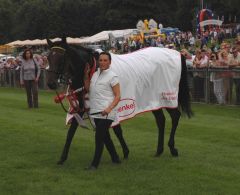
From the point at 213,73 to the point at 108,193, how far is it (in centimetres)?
1052

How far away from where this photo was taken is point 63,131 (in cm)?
1173

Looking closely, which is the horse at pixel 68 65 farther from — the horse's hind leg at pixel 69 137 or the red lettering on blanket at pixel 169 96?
the red lettering on blanket at pixel 169 96

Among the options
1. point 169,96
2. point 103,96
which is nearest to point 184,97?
point 169,96

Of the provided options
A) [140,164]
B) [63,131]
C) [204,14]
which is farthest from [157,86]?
[204,14]

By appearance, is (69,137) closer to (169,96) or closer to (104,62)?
(104,62)

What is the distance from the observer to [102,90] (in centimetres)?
753

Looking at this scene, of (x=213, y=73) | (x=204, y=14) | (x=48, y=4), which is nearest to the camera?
A: (x=213, y=73)

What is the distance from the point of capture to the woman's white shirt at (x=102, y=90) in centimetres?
752

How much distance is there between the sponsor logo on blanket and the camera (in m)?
7.93

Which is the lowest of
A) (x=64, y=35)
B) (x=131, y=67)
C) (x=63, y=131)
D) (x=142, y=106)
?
(x=63, y=131)

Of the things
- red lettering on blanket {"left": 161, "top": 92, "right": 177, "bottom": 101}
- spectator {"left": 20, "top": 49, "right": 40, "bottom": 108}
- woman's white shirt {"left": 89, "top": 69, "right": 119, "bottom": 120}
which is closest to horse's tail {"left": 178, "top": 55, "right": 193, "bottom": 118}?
red lettering on blanket {"left": 161, "top": 92, "right": 177, "bottom": 101}

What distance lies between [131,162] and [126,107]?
0.89 metres

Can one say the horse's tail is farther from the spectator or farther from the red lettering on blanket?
the spectator

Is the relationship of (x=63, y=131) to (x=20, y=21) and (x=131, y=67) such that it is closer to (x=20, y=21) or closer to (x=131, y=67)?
(x=131, y=67)
